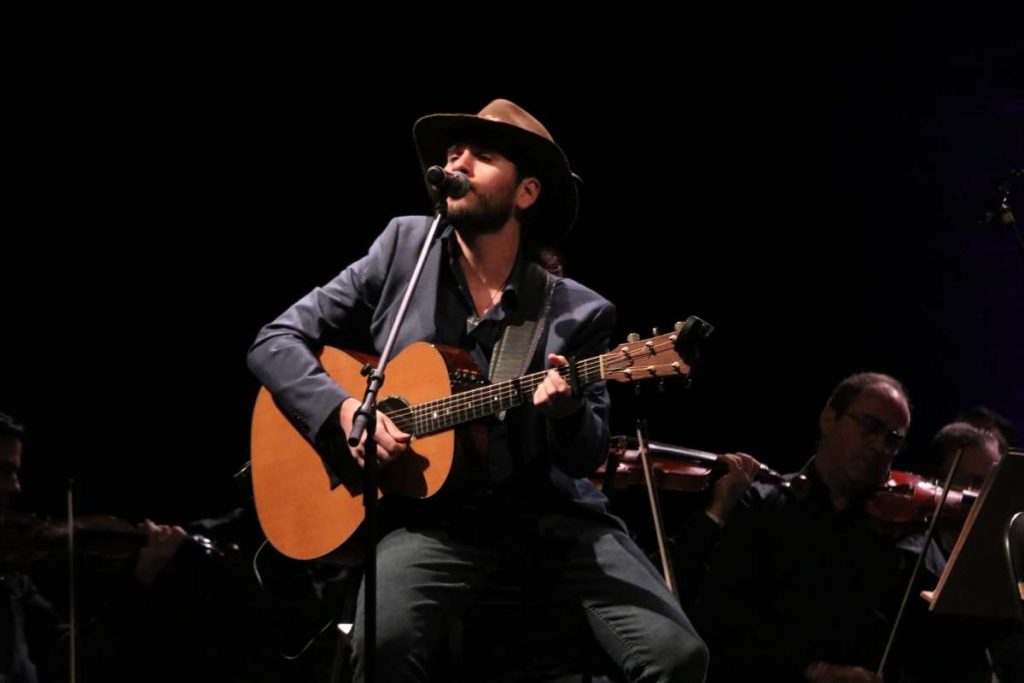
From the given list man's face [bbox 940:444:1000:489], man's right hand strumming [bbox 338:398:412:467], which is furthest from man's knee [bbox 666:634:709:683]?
man's face [bbox 940:444:1000:489]

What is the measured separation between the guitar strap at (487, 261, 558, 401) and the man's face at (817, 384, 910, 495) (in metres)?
1.86

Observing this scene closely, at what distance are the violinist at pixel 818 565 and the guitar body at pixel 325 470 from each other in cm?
188

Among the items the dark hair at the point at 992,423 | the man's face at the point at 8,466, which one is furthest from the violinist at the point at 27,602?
the dark hair at the point at 992,423

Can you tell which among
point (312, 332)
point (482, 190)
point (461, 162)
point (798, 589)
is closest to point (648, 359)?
point (482, 190)

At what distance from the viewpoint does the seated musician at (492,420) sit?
9.23 feet

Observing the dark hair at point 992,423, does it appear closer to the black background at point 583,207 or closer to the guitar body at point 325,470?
the black background at point 583,207

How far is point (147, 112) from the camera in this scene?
5.14m

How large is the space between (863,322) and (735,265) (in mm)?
768

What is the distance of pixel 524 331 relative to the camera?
10.3ft

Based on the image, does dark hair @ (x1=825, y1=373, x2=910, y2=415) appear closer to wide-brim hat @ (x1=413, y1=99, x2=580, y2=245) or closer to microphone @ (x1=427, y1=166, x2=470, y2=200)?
wide-brim hat @ (x1=413, y1=99, x2=580, y2=245)

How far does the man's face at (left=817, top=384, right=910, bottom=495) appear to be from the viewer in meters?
4.56

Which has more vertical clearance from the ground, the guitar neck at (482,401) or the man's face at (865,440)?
the guitar neck at (482,401)

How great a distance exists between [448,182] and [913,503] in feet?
7.99

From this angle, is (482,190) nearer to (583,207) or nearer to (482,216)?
(482,216)
